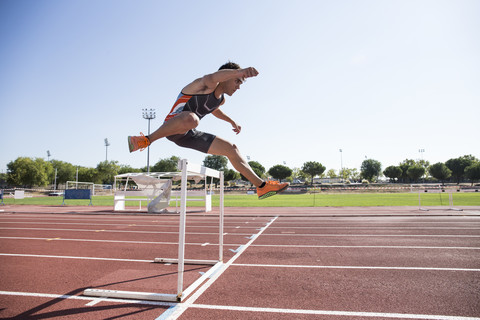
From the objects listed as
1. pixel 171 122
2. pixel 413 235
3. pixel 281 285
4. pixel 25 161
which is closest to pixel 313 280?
pixel 281 285

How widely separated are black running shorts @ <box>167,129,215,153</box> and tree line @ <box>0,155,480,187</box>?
7499 centimetres

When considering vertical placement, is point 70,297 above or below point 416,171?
below

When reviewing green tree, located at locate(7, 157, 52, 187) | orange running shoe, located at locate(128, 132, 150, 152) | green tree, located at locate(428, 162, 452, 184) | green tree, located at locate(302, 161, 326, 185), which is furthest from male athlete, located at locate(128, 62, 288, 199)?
green tree, located at locate(428, 162, 452, 184)

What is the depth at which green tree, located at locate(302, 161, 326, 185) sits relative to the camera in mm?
99637

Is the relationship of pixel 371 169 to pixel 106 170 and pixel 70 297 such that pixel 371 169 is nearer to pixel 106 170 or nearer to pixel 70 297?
pixel 106 170

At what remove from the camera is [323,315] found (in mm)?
2596

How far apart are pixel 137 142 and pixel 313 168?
10081 centimetres

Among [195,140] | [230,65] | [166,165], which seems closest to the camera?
[230,65]

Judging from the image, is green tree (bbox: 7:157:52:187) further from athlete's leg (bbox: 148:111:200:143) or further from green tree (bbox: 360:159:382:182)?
green tree (bbox: 360:159:382:182)

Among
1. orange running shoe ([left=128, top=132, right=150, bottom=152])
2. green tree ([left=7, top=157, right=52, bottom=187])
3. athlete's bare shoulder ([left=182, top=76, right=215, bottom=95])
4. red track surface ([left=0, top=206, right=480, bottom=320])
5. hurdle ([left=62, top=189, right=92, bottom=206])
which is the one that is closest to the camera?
red track surface ([left=0, top=206, right=480, bottom=320])

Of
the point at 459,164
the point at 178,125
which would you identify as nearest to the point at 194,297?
the point at 178,125

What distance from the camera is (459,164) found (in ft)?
303

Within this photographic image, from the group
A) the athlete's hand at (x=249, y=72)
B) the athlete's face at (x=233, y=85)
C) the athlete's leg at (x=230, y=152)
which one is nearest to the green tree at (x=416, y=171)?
the athlete's leg at (x=230, y=152)

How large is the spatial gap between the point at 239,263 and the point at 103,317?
7.77ft
